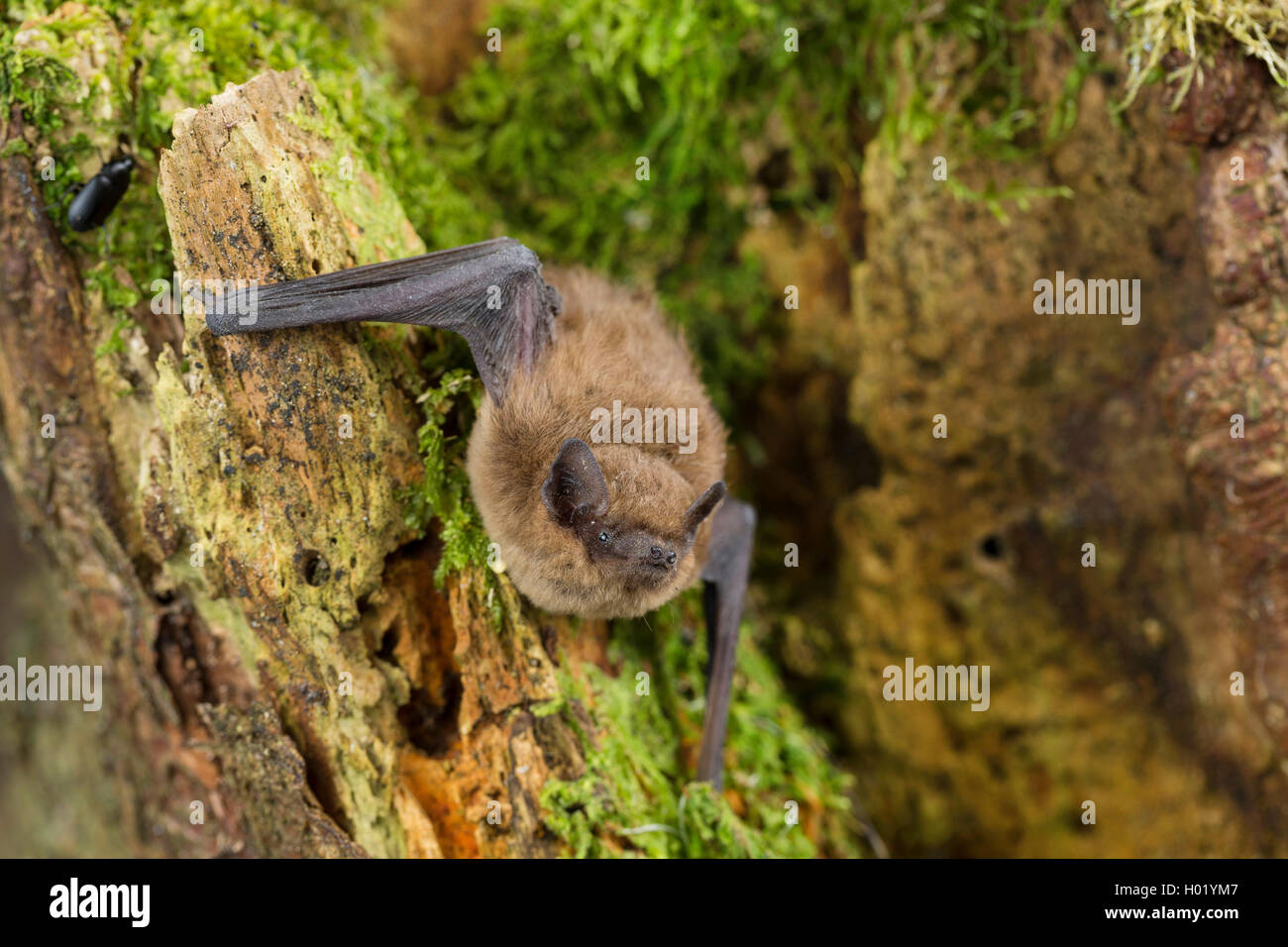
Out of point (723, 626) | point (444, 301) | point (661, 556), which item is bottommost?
point (723, 626)

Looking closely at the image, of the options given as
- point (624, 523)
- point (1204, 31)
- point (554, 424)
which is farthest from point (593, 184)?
point (1204, 31)

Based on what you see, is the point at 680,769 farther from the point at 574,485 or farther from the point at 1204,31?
the point at 1204,31

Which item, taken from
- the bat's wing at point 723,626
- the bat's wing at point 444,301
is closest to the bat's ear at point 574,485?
the bat's wing at point 444,301

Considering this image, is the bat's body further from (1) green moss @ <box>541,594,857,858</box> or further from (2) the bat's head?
(1) green moss @ <box>541,594,857,858</box>

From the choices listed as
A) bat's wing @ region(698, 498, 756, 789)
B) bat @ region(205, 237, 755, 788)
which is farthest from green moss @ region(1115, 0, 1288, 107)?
bat's wing @ region(698, 498, 756, 789)

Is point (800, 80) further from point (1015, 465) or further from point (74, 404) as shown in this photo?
point (74, 404)

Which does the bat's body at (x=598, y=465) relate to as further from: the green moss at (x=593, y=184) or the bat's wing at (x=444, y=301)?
the green moss at (x=593, y=184)

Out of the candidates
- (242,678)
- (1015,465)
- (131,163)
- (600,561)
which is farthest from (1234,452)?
(131,163)
